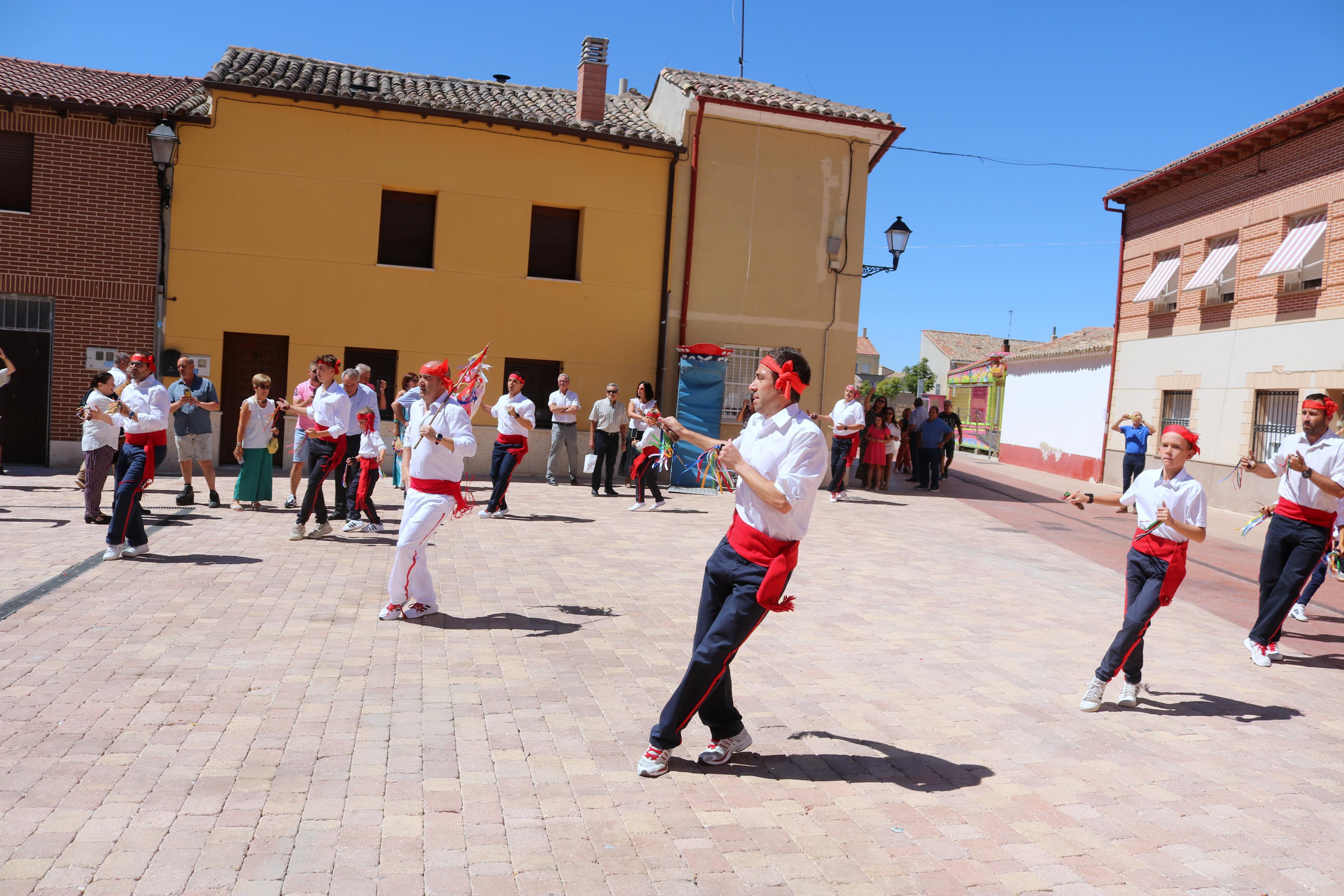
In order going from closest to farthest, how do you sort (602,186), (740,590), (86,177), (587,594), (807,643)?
1. (740,590)
2. (807,643)
3. (587,594)
4. (86,177)
5. (602,186)

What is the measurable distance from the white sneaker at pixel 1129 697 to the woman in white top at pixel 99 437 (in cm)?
804

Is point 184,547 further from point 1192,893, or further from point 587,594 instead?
point 1192,893

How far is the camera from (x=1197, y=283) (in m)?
20.4

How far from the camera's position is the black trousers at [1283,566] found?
6.88 m

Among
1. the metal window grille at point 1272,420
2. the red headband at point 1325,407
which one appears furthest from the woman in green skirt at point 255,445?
the metal window grille at point 1272,420

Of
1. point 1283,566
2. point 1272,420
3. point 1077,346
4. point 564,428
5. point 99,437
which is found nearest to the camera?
point 1283,566

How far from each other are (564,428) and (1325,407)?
10.9 meters

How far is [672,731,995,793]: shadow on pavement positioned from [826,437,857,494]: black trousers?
1159 centimetres

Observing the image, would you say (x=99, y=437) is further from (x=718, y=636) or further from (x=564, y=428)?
(x=564, y=428)

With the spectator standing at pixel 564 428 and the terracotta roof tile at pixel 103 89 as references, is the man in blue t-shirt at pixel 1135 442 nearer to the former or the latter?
the spectator standing at pixel 564 428

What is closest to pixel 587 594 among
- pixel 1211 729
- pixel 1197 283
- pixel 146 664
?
pixel 146 664

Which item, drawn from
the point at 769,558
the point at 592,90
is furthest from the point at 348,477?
the point at 592,90

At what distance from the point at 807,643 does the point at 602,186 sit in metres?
12.7

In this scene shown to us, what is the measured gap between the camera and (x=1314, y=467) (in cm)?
686
